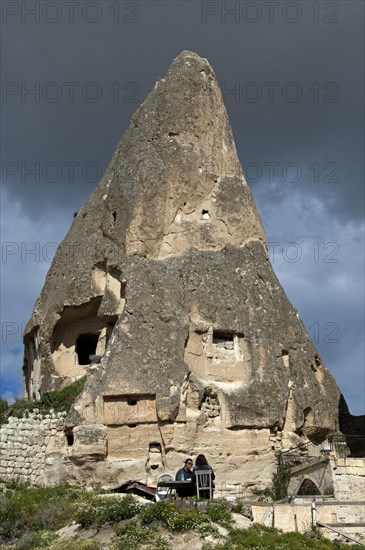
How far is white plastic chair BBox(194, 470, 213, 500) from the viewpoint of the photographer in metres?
21.2

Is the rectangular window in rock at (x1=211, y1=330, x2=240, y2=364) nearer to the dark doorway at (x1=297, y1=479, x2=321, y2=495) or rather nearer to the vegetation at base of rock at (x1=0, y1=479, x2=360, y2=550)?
the dark doorway at (x1=297, y1=479, x2=321, y2=495)

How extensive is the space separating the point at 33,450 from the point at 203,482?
6621mm

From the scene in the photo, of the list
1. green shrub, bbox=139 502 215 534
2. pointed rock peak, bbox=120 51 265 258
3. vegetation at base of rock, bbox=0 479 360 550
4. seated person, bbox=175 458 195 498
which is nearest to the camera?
vegetation at base of rock, bbox=0 479 360 550

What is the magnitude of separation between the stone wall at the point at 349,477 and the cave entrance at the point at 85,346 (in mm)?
9805

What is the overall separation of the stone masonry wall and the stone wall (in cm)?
732

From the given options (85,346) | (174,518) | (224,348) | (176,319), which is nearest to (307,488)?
(224,348)

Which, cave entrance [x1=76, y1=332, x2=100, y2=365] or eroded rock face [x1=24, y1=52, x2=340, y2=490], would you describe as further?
cave entrance [x1=76, y1=332, x2=100, y2=365]

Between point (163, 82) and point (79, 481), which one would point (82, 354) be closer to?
point (79, 481)

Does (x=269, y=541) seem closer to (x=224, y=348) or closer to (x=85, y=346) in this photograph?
(x=224, y=348)

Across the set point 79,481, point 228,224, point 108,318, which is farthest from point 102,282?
point 79,481

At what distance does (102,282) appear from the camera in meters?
29.5

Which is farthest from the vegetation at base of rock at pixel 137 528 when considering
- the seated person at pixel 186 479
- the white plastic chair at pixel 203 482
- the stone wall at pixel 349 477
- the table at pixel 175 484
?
the stone wall at pixel 349 477

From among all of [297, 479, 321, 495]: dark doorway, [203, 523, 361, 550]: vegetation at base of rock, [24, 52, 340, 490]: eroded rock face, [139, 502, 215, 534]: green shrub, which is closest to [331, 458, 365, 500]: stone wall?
[297, 479, 321, 495]: dark doorway

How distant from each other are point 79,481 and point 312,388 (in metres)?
7.93
